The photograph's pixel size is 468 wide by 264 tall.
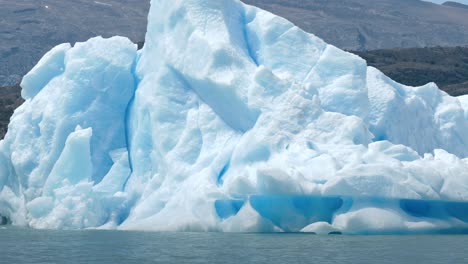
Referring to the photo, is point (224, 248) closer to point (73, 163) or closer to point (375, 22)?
point (73, 163)

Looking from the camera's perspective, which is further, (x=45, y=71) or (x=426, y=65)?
(x=426, y=65)

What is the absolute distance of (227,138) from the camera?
2094cm

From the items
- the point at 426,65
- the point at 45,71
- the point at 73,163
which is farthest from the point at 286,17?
the point at 73,163

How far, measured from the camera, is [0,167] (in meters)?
24.2

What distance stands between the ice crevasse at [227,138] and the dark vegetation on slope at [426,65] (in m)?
34.9

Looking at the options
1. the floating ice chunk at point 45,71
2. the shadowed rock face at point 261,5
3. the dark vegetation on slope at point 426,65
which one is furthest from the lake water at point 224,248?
the shadowed rock face at point 261,5

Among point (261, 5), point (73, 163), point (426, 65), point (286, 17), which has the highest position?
point (73, 163)

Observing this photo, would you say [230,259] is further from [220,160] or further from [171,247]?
[220,160]

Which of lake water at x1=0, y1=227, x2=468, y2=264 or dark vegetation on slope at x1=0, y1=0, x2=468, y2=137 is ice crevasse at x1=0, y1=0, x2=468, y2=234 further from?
dark vegetation on slope at x1=0, y1=0, x2=468, y2=137

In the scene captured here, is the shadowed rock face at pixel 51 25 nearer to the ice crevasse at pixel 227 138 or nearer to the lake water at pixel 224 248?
the ice crevasse at pixel 227 138

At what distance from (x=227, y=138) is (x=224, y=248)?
5.04 m

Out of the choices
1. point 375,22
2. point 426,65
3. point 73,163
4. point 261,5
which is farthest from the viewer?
point 261,5

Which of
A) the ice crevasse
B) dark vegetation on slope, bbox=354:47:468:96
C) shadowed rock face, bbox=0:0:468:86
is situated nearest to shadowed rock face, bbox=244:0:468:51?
shadowed rock face, bbox=0:0:468:86

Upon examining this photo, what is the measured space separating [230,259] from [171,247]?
7.40ft
